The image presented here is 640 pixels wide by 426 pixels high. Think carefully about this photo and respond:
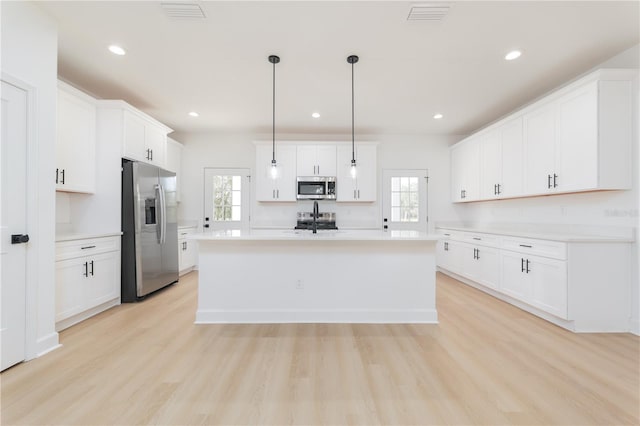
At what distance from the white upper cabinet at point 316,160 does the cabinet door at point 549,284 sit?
11.0ft

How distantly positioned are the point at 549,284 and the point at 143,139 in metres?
5.28

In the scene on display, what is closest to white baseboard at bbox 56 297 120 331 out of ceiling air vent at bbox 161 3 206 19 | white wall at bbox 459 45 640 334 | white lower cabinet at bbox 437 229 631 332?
ceiling air vent at bbox 161 3 206 19

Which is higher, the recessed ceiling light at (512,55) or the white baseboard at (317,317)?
the recessed ceiling light at (512,55)

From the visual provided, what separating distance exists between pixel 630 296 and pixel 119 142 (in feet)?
19.0

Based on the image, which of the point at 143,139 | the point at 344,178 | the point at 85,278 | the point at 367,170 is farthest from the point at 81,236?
the point at 367,170

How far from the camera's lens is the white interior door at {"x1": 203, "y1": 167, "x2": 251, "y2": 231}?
5.45 meters

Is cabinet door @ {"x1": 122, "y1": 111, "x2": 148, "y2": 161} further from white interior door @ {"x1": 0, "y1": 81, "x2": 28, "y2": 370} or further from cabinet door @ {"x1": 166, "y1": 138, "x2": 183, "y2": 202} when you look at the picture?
white interior door @ {"x1": 0, "y1": 81, "x2": 28, "y2": 370}

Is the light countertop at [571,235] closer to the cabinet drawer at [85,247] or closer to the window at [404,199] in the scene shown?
the window at [404,199]

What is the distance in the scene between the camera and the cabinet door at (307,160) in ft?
16.9

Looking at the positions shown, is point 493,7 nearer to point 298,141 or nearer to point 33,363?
point 298,141

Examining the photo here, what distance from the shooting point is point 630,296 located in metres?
2.60

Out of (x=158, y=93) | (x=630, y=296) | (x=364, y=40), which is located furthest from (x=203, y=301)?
(x=630, y=296)

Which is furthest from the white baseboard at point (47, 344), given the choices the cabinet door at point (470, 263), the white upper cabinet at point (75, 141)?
the cabinet door at point (470, 263)

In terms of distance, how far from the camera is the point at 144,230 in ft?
11.3
